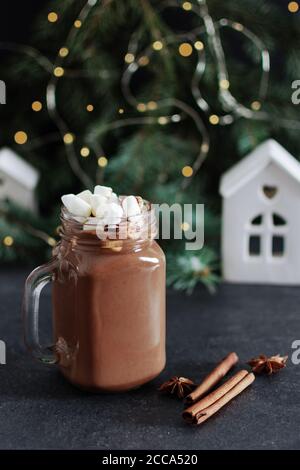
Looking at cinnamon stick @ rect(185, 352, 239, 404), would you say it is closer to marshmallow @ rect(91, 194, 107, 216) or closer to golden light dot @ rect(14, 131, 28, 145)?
marshmallow @ rect(91, 194, 107, 216)

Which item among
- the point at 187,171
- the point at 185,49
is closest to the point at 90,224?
the point at 187,171

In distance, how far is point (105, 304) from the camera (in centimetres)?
92

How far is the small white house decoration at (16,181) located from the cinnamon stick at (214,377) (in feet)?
2.03

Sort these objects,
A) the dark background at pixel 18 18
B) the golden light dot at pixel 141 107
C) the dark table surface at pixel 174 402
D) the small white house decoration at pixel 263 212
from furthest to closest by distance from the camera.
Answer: the dark background at pixel 18 18 → the golden light dot at pixel 141 107 → the small white house decoration at pixel 263 212 → the dark table surface at pixel 174 402

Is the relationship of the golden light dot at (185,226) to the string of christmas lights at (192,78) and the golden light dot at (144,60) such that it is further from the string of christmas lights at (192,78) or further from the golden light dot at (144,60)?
the golden light dot at (144,60)

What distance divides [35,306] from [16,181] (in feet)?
1.83

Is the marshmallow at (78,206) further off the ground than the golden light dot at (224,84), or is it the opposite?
the golden light dot at (224,84)

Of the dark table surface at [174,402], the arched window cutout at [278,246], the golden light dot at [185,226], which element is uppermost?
the golden light dot at [185,226]

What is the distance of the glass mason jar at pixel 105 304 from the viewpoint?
0.91 meters

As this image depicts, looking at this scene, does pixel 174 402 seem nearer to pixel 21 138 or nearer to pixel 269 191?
pixel 269 191

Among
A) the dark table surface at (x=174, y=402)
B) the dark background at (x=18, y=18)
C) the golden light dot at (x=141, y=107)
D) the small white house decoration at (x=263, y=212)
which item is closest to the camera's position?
the dark table surface at (x=174, y=402)

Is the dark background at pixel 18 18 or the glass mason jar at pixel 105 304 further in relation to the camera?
the dark background at pixel 18 18

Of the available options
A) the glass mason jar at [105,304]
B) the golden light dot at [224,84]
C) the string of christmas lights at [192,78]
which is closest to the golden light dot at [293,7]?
the string of christmas lights at [192,78]

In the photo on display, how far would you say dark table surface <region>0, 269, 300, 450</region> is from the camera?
0.87 metres
